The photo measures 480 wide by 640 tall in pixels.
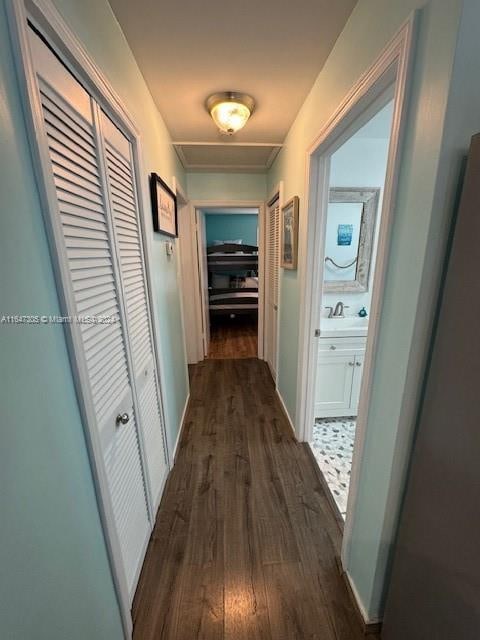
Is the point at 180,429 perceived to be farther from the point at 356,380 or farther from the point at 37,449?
the point at 37,449

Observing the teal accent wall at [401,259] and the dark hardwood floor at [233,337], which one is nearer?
the teal accent wall at [401,259]

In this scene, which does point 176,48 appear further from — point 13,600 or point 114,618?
point 114,618

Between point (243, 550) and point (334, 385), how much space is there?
133cm

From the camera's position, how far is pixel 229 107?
160 cm

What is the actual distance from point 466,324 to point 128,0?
1.58 metres

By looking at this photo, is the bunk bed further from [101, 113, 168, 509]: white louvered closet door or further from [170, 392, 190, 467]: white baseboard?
[101, 113, 168, 509]: white louvered closet door

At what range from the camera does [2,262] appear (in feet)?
1.67

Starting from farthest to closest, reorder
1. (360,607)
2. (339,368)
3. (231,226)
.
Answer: (231,226) < (339,368) < (360,607)

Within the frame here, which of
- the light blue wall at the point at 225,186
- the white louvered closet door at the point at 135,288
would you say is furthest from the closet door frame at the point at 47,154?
the light blue wall at the point at 225,186

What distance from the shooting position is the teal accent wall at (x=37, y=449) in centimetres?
51

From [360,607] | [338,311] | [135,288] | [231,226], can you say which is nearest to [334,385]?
[338,311]

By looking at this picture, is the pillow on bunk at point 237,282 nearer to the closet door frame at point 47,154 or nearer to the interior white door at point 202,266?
the interior white door at point 202,266

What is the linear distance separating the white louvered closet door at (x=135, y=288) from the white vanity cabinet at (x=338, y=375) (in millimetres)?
1308

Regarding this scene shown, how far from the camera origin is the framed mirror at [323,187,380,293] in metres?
2.25
